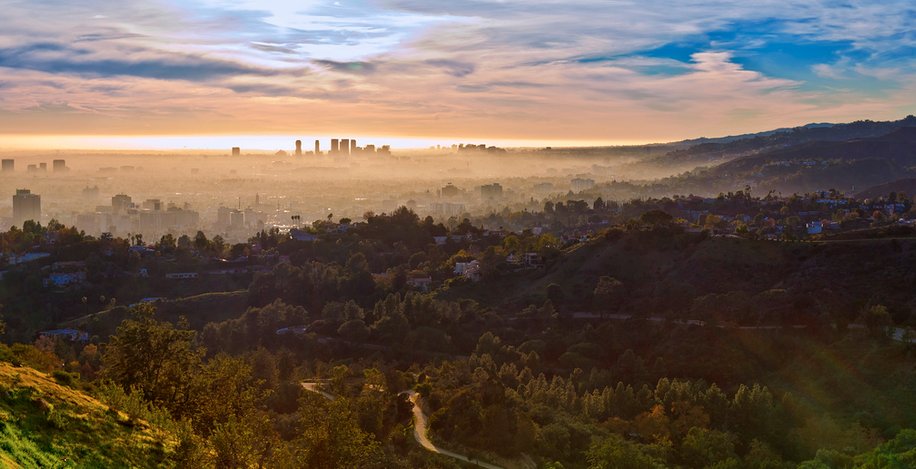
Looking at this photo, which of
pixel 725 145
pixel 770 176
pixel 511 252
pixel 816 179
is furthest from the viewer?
pixel 725 145

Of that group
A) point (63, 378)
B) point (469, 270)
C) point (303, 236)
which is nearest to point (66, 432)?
point (63, 378)

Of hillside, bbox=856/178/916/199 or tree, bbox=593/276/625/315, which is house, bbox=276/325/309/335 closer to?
tree, bbox=593/276/625/315

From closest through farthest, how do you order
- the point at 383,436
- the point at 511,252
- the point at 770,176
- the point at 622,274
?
1. the point at 383,436
2. the point at 622,274
3. the point at 511,252
4. the point at 770,176

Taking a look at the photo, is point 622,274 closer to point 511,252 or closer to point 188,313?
point 511,252

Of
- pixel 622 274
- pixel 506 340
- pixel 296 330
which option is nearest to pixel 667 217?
pixel 622 274

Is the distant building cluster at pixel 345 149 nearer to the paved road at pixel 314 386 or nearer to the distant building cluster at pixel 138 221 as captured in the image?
the distant building cluster at pixel 138 221

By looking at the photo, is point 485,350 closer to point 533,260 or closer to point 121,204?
point 533,260

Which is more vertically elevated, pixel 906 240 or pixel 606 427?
pixel 906 240
